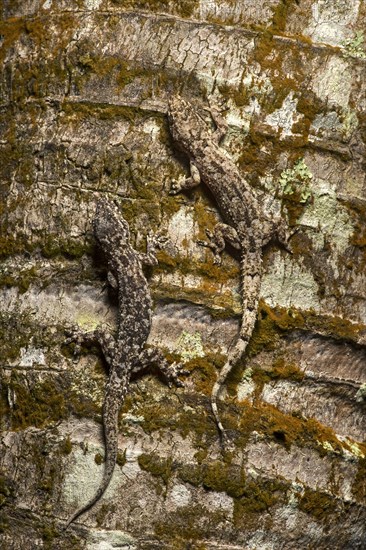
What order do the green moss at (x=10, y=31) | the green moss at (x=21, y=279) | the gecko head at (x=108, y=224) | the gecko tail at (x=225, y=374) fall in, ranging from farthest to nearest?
the green moss at (x=10, y=31) → the green moss at (x=21, y=279) → the gecko head at (x=108, y=224) → the gecko tail at (x=225, y=374)

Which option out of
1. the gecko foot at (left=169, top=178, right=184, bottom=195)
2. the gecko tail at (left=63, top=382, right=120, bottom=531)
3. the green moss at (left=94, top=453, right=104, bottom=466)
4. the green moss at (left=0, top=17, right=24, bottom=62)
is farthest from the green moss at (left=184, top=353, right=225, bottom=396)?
the green moss at (left=0, top=17, right=24, bottom=62)

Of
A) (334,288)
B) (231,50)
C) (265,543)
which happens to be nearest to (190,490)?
(265,543)

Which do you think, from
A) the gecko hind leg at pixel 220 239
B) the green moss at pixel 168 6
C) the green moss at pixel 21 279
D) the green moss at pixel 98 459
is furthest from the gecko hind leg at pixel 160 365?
the green moss at pixel 168 6

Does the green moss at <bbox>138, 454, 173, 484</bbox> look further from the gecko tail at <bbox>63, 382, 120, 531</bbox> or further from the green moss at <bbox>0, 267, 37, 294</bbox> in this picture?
the green moss at <bbox>0, 267, 37, 294</bbox>

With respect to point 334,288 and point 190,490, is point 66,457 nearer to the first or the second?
point 190,490

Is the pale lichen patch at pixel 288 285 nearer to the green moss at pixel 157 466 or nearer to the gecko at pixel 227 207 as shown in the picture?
the gecko at pixel 227 207

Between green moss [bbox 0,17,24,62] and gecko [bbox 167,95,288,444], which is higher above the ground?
green moss [bbox 0,17,24,62]
